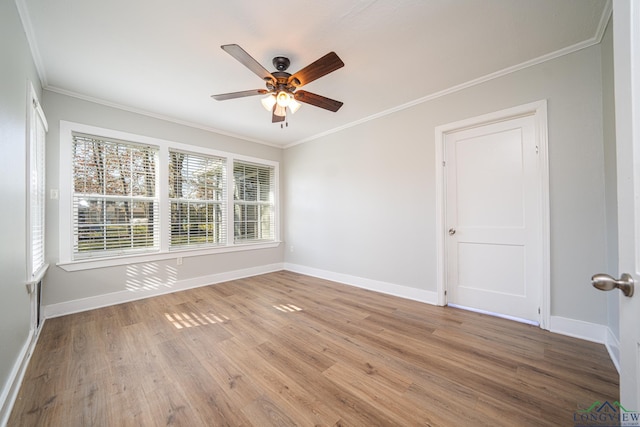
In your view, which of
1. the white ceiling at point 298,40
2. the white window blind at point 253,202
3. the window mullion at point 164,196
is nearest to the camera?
the white ceiling at point 298,40

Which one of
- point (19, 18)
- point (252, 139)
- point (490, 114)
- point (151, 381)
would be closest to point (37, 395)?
point (151, 381)

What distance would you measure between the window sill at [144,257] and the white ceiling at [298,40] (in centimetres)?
202

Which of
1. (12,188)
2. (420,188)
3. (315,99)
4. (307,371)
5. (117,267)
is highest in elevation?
(315,99)

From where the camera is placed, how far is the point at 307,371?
1691mm

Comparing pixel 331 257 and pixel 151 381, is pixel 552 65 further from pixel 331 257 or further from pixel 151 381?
pixel 151 381

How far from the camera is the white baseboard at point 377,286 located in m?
2.96

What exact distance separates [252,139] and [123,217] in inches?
93.0

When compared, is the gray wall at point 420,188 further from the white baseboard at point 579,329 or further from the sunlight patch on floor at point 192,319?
the sunlight patch on floor at point 192,319

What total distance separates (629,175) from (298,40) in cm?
215

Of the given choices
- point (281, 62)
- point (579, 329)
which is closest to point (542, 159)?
point (579, 329)

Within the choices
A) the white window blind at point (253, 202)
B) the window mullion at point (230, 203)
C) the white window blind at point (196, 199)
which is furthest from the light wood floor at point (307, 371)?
the white window blind at point (253, 202)

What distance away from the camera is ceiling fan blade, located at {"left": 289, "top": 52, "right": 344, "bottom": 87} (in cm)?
173

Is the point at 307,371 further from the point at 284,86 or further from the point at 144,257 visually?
the point at 144,257

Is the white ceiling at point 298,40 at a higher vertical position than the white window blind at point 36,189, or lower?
higher
